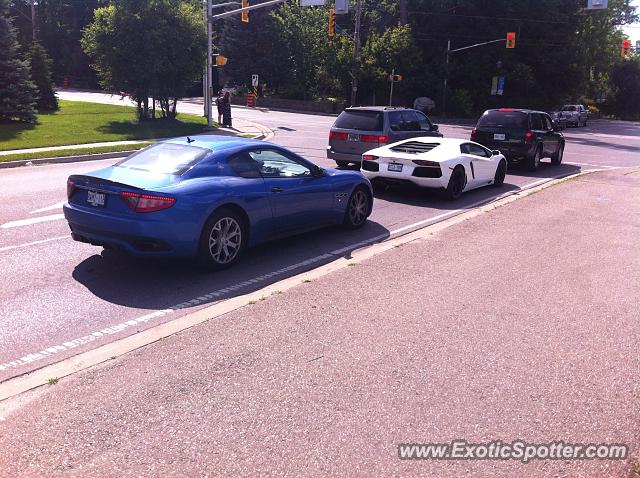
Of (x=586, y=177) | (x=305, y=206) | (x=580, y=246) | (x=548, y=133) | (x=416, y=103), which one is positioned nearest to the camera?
(x=305, y=206)

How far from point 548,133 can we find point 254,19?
47912 mm

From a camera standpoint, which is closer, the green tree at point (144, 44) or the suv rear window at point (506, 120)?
the suv rear window at point (506, 120)

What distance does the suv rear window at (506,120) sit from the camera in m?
17.9

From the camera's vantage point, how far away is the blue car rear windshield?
7.12m

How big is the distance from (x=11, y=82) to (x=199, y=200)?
22.4 m

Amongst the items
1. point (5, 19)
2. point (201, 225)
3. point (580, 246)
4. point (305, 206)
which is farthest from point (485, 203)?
point (5, 19)

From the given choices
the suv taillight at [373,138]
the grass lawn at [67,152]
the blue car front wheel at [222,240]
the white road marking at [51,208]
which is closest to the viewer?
the blue car front wheel at [222,240]

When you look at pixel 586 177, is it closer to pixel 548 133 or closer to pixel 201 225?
pixel 548 133

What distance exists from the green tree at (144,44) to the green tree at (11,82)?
3.97m

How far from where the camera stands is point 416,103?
55969 mm

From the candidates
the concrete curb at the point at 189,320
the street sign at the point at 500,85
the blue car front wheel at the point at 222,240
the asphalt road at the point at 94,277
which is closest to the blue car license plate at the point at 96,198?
the asphalt road at the point at 94,277

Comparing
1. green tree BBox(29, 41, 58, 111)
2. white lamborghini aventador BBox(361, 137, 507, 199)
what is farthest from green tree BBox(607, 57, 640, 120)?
white lamborghini aventador BBox(361, 137, 507, 199)

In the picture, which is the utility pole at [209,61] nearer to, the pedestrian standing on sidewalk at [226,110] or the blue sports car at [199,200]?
the pedestrian standing on sidewalk at [226,110]

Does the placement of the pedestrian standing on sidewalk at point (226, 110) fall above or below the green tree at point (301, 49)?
below
